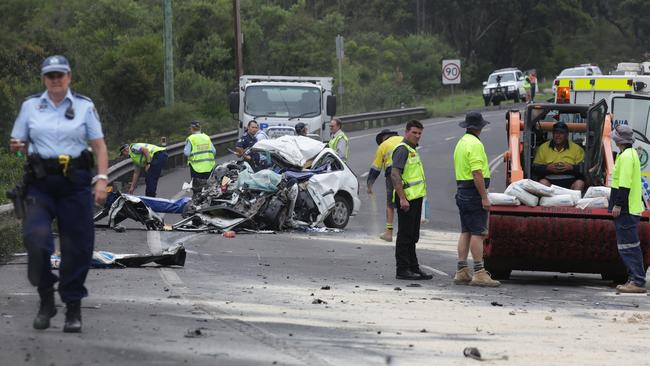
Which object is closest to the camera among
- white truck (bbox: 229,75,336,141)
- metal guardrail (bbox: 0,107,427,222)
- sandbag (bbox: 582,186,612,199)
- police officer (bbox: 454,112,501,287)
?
police officer (bbox: 454,112,501,287)

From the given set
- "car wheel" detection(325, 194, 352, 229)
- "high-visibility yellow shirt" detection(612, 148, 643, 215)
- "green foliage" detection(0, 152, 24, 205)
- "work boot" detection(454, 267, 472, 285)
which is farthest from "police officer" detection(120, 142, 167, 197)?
"high-visibility yellow shirt" detection(612, 148, 643, 215)

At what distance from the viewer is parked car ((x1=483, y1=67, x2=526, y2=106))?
197 feet

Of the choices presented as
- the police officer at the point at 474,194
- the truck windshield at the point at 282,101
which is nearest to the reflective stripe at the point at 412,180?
the police officer at the point at 474,194

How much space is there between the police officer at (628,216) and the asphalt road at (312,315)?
1.28 feet

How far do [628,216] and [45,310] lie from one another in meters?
7.01

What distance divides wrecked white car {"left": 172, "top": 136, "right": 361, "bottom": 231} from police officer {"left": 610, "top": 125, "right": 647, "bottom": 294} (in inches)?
277

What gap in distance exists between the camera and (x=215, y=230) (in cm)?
1861

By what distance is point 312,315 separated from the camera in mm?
10031

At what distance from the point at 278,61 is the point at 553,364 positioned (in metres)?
55.1

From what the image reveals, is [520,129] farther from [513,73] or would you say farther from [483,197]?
[513,73]

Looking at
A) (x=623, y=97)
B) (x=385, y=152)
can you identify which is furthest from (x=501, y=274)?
(x=623, y=97)

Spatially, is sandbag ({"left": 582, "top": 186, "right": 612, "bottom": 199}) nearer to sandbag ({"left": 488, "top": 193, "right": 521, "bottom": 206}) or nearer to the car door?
sandbag ({"left": 488, "top": 193, "right": 521, "bottom": 206})

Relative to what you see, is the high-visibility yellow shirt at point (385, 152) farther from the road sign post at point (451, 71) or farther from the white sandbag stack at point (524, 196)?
the road sign post at point (451, 71)

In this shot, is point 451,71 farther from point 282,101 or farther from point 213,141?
point 282,101
